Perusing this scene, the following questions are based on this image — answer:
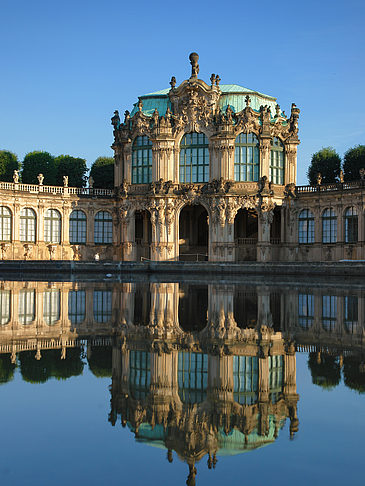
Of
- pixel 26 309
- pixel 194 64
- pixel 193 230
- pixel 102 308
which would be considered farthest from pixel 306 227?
pixel 26 309

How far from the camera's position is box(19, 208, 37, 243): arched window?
201ft

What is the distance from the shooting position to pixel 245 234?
2495 inches

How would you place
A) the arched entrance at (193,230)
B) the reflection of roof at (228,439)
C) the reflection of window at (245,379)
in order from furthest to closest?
the arched entrance at (193,230) < the reflection of window at (245,379) < the reflection of roof at (228,439)

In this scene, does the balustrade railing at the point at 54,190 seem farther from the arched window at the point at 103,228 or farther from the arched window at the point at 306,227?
the arched window at the point at 306,227

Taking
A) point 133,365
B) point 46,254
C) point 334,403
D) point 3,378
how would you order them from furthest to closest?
point 46,254 < point 133,365 < point 3,378 < point 334,403

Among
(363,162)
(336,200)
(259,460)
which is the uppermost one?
(363,162)

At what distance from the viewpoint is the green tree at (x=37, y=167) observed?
7681 cm

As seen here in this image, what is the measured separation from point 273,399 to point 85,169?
75786mm

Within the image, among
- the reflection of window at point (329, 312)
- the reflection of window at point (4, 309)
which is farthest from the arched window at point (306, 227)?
the reflection of window at point (4, 309)

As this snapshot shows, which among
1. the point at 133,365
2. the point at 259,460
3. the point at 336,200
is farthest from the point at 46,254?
the point at 259,460

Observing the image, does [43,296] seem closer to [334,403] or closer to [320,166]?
[334,403]

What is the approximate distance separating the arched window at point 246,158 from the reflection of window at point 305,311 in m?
36.2

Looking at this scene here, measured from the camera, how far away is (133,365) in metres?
8.72

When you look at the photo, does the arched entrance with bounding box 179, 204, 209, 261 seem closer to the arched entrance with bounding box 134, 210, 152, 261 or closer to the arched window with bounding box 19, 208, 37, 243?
the arched entrance with bounding box 134, 210, 152, 261
